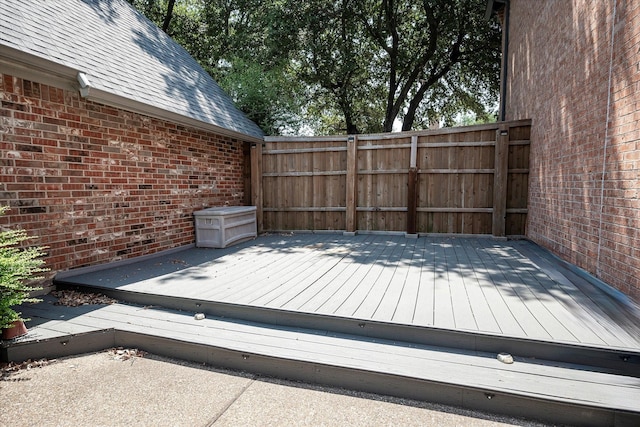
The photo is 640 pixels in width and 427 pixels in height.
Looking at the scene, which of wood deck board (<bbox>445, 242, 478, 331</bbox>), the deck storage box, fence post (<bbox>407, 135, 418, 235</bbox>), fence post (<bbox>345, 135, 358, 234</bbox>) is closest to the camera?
wood deck board (<bbox>445, 242, 478, 331</bbox>)

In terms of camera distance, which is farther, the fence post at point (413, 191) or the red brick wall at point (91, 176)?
the fence post at point (413, 191)

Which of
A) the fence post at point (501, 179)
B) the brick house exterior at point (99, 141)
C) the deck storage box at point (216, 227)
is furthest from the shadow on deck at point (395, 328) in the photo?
the fence post at point (501, 179)

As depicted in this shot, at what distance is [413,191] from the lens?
605cm

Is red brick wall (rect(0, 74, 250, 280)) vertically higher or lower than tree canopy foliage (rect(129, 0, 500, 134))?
lower

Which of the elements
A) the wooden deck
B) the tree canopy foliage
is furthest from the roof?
the tree canopy foliage

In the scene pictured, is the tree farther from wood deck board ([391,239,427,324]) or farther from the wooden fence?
wood deck board ([391,239,427,324])

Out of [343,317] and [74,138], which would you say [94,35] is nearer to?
[74,138]

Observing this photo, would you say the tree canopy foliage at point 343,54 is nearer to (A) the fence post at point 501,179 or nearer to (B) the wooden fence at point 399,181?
(B) the wooden fence at point 399,181

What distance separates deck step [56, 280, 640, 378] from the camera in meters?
2.05

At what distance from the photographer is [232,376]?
230 cm

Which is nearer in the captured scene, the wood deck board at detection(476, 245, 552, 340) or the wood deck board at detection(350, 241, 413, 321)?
the wood deck board at detection(476, 245, 552, 340)

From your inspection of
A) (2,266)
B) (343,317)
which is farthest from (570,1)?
(2,266)

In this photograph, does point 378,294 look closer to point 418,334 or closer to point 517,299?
point 418,334

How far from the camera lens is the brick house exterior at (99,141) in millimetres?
3086
